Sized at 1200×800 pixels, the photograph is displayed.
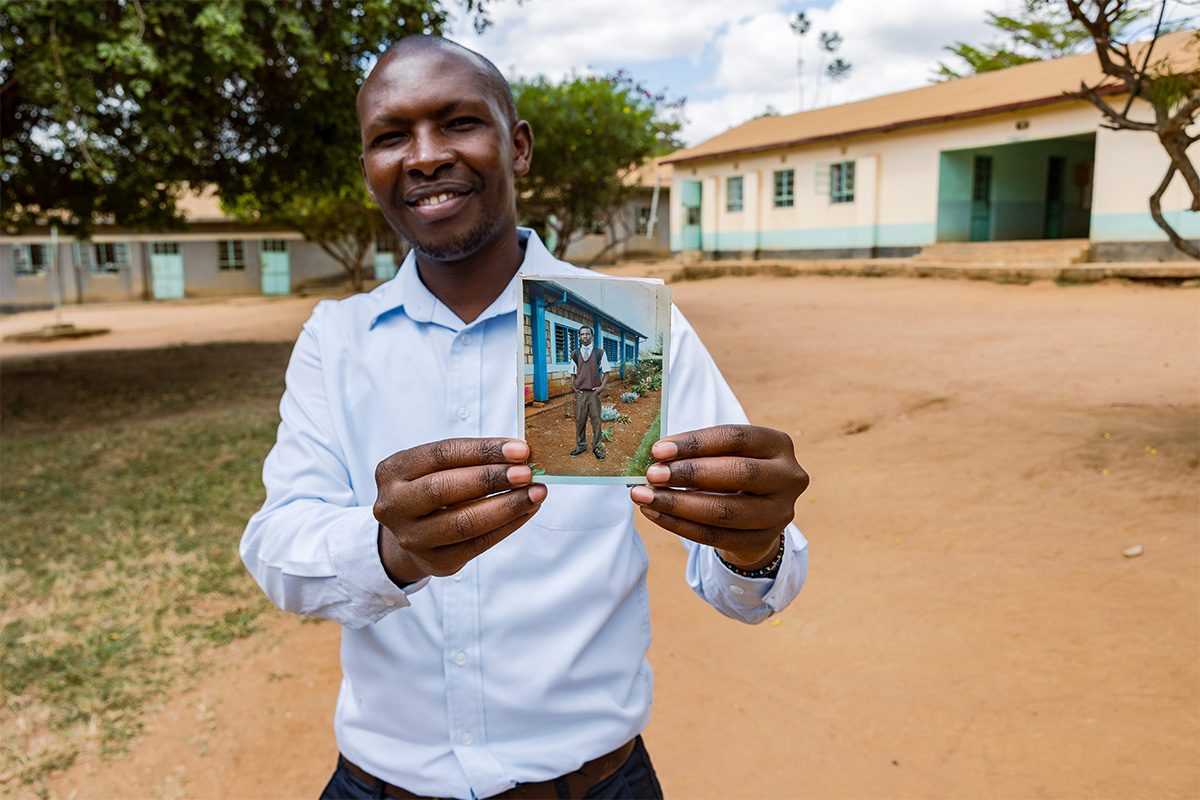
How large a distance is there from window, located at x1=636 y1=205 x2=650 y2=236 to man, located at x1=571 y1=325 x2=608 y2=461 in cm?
2867

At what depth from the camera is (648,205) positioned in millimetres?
30000

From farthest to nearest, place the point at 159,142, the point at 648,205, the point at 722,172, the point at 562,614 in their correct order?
the point at 648,205 < the point at 722,172 < the point at 159,142 < the point at 562,614

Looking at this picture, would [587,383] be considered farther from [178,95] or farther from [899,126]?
[899,126]

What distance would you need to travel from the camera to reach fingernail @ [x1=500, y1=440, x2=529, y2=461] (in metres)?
1.24

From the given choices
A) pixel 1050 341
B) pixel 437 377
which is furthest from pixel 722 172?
pixel 437 377

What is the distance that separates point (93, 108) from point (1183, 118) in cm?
802

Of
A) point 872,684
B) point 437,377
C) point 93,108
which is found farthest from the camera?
point 93,108

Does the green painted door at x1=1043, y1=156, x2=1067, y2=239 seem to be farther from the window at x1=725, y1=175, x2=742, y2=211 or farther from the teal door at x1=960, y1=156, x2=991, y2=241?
the window at x1=725, y1=175, x2=742, y2=211

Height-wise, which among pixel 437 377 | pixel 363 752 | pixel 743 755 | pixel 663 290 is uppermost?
pixel 663 290

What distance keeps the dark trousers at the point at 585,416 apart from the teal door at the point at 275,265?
3039 centimetres

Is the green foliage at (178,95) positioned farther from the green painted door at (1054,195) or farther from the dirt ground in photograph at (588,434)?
the green painted door at (1054,195)

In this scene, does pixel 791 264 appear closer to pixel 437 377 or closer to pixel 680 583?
pixel 680 583

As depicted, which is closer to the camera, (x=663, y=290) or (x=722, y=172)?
(x=663, y=290)

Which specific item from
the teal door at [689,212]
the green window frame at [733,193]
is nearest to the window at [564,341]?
the green window frame at [733,193]
